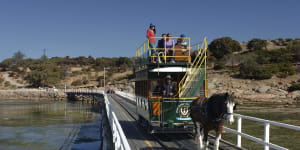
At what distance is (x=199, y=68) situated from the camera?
13.0 meters

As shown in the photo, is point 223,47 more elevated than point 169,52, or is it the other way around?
point 223,47

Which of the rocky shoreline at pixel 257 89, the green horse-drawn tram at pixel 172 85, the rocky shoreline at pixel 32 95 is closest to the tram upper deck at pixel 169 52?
the green horse-drawn tram at pixel 172 85

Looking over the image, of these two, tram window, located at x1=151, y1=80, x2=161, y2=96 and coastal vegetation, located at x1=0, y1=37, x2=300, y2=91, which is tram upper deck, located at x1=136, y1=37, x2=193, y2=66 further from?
coastal vegetation, located at x1=0, y1=37, x2=300, y2=91

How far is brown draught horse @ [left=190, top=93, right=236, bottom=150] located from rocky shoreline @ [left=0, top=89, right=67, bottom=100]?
247 feet

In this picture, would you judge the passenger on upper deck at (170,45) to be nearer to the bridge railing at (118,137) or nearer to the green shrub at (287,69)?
the bridge railing at (118,137)

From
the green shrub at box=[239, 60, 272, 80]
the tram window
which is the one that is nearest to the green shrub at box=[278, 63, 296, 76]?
the green shrub at box=[239, 60, 272, 80]

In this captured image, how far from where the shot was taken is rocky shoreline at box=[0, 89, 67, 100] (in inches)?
3241

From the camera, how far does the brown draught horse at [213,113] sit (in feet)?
28.6

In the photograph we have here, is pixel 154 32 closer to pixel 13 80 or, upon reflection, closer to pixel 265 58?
pixel 265 58

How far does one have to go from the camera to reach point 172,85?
13.3 metres

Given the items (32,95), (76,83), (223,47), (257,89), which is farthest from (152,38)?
(76,83)

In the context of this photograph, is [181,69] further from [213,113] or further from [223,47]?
[223,47]

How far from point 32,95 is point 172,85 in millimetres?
79266

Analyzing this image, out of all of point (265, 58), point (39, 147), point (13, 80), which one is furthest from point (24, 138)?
point (13, 80)
